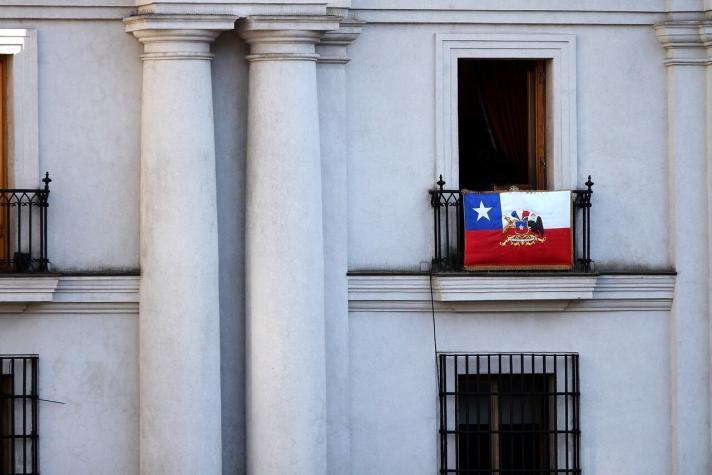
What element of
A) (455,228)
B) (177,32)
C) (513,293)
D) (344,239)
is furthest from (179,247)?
(513,293)

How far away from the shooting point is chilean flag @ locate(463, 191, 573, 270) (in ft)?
61.2

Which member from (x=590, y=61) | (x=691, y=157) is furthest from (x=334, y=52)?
(x=691, y=157)

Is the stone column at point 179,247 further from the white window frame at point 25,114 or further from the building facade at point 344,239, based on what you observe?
the white window frame at point 25,114

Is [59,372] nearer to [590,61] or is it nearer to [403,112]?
[403,112]

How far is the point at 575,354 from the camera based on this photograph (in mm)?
18953

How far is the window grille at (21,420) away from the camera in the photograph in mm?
18328

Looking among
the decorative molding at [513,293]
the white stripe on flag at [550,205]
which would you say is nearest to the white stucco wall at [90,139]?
the decorative molding at [513,293]

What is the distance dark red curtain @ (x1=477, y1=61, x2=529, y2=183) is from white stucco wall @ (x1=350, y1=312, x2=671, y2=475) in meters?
1.98

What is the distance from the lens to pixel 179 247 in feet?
58.5

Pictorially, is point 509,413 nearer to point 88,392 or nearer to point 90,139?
point 88,392

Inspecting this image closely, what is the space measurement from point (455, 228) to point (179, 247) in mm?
3158

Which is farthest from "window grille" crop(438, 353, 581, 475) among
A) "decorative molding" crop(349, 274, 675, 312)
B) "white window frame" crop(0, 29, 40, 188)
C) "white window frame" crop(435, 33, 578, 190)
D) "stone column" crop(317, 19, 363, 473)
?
"white window frame" crop(0, 29, 40, 188)

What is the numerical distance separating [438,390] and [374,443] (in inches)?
36.2

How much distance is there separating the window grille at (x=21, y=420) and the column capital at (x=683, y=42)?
7757 mm
